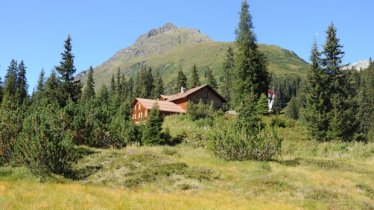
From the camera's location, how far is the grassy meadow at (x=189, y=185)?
44.2ft

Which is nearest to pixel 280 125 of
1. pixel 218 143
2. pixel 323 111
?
pixel 323 111

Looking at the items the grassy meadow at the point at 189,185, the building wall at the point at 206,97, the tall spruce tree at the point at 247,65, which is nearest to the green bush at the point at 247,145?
the grassy meadow at the point at 189,185

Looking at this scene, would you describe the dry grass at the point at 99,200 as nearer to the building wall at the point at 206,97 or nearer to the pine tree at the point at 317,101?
the pine tree at the point at 317,101

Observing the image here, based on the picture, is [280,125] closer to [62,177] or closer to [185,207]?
[62,177]

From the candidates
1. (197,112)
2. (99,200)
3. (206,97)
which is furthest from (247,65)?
(99,200)

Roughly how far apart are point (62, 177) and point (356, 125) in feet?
120

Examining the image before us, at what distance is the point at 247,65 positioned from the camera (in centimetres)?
5969

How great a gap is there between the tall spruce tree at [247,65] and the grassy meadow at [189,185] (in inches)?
1197

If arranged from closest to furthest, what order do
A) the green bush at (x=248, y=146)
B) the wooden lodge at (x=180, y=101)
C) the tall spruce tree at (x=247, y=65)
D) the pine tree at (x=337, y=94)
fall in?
the green bush at (x=248, y=146) → the pine tree at (x=337, y=94) → the tall spruce tree at (x=247, y=65) → the wooden lodge at (x=180, y=101)

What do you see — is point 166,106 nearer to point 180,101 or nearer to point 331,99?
point 180,101

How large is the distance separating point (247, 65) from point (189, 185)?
141 ft

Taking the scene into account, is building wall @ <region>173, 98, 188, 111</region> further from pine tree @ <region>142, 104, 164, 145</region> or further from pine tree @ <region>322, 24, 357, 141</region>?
pine tree @ <region>142, 104, 164, 145</region>

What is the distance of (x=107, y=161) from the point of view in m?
24.0

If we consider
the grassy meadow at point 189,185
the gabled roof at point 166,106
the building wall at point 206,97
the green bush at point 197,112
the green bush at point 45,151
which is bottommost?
the grassy meadow at point 189,185
